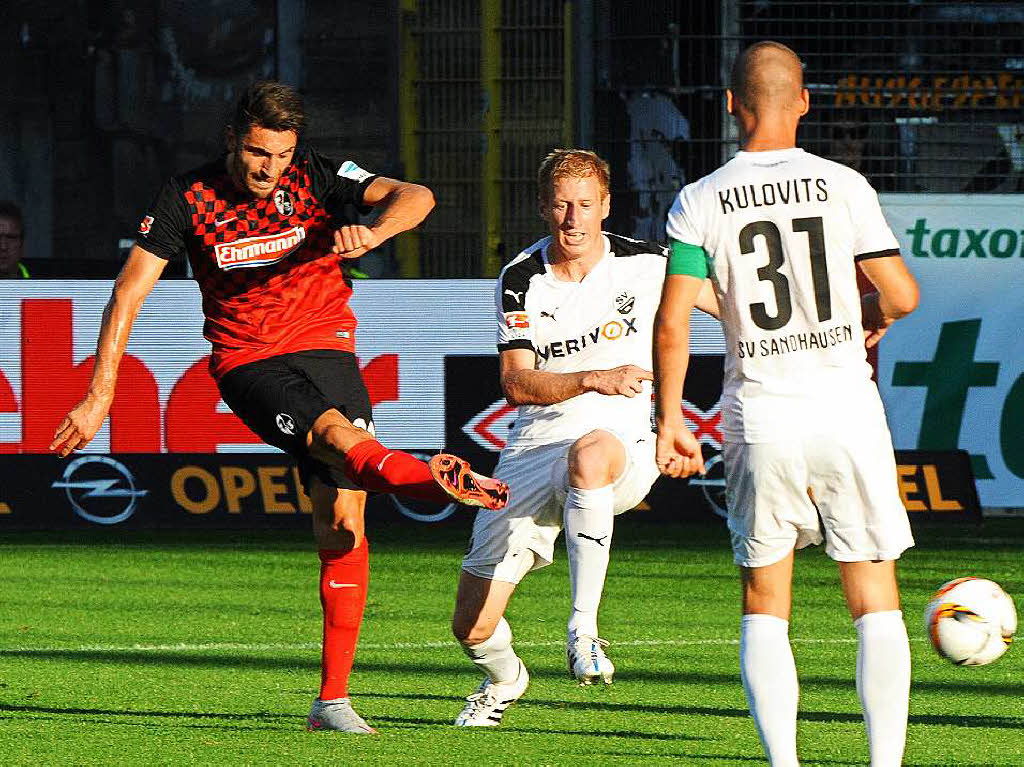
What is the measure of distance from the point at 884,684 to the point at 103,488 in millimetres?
7759

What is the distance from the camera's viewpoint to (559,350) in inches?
243

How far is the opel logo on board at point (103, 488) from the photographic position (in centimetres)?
1139

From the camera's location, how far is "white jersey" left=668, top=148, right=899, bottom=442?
4461 mm

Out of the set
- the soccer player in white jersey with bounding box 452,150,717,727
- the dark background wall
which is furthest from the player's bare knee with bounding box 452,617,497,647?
the dark background wall

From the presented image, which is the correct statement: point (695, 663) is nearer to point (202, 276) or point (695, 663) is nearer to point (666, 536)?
point (202, 276)

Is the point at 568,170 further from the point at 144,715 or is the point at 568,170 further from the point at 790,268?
the point at 144,715

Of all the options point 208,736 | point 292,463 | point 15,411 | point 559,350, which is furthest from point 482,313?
point 208,736

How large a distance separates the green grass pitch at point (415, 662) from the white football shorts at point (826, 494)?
90 cm

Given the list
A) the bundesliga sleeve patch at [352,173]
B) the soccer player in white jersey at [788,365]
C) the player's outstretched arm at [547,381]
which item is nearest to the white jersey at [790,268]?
the soccer player in white jersey at [788,365]


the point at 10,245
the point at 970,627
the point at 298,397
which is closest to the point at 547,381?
the point at 298,397

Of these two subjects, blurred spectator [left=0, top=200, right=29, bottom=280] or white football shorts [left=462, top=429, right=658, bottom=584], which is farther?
blurred spectator [left=0, top=200, right=29, bottom=280]

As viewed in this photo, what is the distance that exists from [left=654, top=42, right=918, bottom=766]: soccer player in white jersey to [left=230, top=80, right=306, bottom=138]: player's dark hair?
1517 millimetres

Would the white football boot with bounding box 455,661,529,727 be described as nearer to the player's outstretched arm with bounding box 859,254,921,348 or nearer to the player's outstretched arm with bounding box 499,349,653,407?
the player's outstretched arm with bounding box 499,349,653,407

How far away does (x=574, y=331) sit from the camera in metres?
6.19
